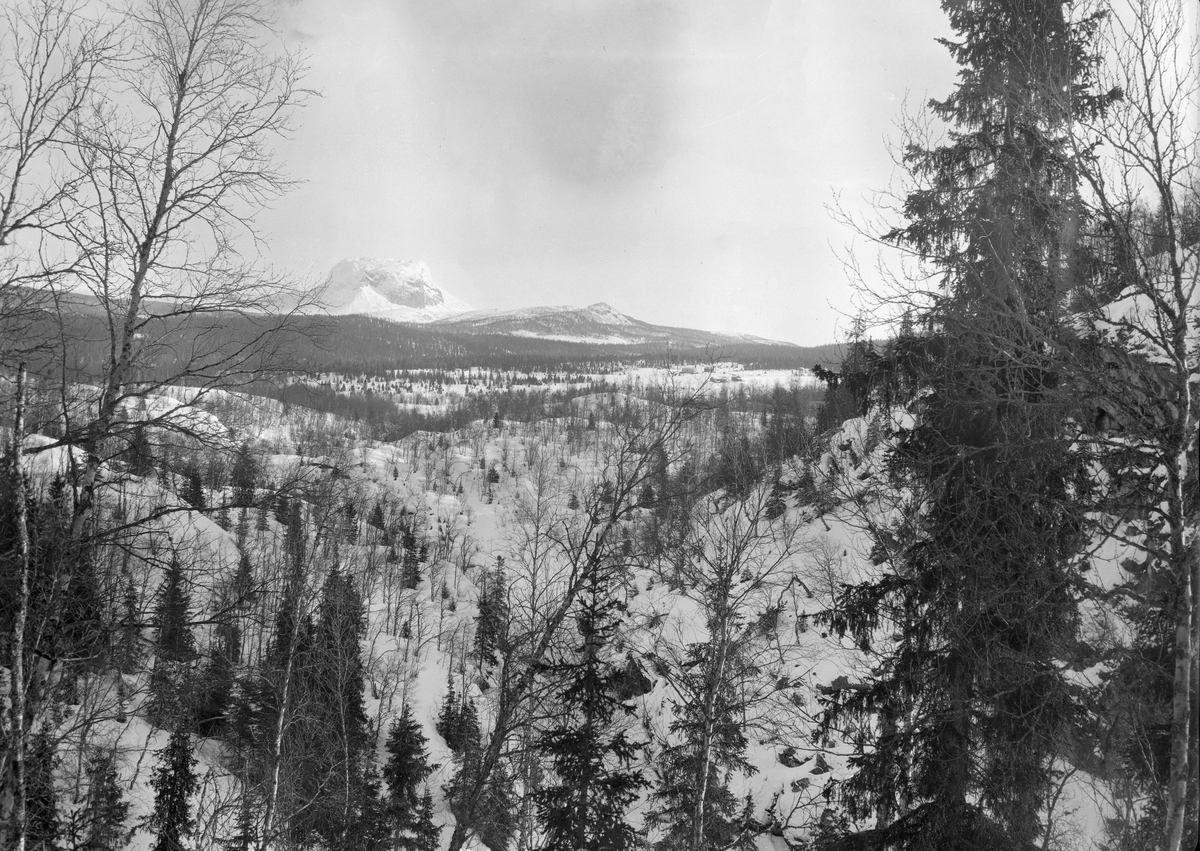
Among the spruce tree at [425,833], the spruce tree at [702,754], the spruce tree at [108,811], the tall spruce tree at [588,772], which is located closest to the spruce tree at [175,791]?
the spruce tree at [108,811]

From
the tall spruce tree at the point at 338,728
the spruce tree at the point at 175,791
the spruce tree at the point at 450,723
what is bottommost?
the spruce tree at the point at 450,723

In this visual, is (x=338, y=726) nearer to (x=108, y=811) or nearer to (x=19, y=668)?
(x=108, y=811)

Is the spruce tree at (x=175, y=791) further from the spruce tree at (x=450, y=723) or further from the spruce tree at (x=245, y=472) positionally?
the spruce tree at (x=245, y=472)

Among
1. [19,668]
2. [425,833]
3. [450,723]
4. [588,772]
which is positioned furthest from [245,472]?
[450,723]

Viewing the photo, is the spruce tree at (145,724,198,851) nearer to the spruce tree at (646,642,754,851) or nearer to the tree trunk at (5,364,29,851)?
the spruce tree at (646,642,754,851)

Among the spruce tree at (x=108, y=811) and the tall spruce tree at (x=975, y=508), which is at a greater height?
the tall spruce tree at (x=975, y=508)

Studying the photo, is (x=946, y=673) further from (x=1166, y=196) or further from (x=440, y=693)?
(x=440, y=693)

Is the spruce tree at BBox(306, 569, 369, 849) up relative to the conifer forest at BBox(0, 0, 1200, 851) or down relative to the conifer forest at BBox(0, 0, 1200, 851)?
down

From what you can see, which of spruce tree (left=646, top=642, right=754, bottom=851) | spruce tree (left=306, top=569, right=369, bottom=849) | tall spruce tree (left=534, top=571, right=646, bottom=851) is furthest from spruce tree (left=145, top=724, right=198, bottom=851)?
spruce tree (left=646, top=642, right=754, bottom=851)
